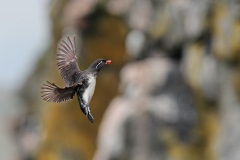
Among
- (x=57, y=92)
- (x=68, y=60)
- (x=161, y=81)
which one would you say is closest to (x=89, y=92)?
(x=57, y=92)

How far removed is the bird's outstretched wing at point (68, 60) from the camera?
20.4 feet

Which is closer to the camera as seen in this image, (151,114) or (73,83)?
(73,83)

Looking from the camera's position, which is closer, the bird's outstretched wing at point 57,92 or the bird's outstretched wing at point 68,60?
the bird's outstretched wing at point 57,92

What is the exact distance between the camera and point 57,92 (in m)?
5.93

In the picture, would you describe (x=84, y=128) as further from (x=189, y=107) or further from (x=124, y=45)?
(x=189, y=107)

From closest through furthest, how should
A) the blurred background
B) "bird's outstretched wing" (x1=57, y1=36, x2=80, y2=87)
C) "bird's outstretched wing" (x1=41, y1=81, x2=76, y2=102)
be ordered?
"bird's outstretched wing" (x1=41, y1=81, x2=76, y2=102) → "bird's outstretched wing" (x1=57, y1=36, x2=80, y2=87) → the blurred background

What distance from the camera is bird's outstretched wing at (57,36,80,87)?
6208 mm

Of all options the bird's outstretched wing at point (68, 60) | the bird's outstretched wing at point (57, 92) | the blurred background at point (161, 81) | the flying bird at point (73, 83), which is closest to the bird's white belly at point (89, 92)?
the flying bird at point (73, 83)

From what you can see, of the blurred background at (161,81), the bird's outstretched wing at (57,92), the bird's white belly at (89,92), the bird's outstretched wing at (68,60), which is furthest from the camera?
the blurred background at (161,81)

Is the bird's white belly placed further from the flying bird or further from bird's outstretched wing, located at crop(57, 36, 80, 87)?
bird's outstretched wing, located at crop(57, 36, 80, 87)

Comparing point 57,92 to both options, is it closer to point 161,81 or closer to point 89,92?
point 89,92

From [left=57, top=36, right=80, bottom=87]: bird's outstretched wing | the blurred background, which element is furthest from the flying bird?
the blurred background

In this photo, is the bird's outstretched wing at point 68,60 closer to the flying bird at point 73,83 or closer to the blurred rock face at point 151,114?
the flying bird at point 73,83

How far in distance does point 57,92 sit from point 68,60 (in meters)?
0.49
